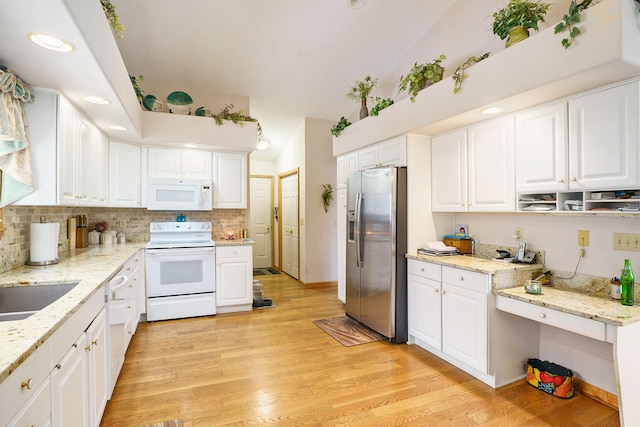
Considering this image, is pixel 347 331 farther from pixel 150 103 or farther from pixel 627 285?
pixel 150 103

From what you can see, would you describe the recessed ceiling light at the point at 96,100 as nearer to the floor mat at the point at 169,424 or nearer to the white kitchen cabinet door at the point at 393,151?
the floor mat at the point at 169,424

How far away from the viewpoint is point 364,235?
363 cm

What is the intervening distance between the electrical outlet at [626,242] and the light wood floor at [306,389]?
1093 mm

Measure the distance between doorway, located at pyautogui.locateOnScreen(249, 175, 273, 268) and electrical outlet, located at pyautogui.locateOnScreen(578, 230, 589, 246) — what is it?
19.7 ft

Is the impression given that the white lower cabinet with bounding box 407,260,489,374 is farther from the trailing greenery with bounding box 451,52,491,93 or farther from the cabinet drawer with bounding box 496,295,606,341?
the trailing greenery with bounding box 451,52,491,93

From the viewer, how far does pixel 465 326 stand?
8.75 ft

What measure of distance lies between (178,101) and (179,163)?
0.78m

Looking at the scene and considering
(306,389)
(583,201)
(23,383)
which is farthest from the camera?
(306,389)

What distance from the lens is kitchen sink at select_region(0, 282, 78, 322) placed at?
1805 mm

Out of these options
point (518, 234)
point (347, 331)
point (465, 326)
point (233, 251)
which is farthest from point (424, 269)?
point (233, 251)

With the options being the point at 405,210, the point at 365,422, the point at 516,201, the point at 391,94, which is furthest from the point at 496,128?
the point at 365,422

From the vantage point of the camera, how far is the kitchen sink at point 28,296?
180 cm

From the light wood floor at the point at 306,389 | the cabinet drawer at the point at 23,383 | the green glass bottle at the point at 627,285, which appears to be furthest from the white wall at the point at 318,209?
the cabinet drawer at the point at 23,383

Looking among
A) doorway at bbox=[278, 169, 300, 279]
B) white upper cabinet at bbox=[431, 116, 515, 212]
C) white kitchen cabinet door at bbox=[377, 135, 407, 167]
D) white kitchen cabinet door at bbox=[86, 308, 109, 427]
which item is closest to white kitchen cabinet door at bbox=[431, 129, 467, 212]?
white upper cabinet at bbox=[431, 116, 515, 212]
